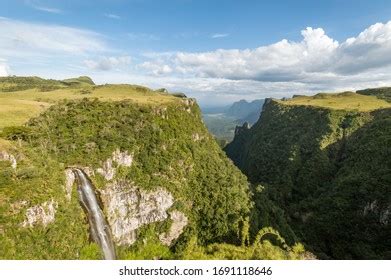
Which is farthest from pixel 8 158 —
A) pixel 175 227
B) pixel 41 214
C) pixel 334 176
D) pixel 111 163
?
pixel 334 176

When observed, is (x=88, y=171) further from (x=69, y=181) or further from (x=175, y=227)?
(x=175, y=227)

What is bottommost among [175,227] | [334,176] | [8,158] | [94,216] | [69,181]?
[175,227]

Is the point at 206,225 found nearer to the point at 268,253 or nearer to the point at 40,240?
the point at 40,240

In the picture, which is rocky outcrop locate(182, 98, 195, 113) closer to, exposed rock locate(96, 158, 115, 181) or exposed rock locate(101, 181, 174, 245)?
exposed rock locate(101, 181, 174, 245)

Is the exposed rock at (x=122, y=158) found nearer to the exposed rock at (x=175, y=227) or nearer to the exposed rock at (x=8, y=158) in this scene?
the exposed rock at (x=175, y=227)

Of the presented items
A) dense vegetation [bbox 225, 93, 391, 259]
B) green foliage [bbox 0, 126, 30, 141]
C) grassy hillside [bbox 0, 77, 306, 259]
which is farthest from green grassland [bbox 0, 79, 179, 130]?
dense vegetation [bbox 225, 93, 391, 259]

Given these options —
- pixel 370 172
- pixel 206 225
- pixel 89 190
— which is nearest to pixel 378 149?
→ pixel 370 172

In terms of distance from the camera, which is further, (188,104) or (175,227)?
(188,104)

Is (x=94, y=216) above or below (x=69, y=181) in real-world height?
below
